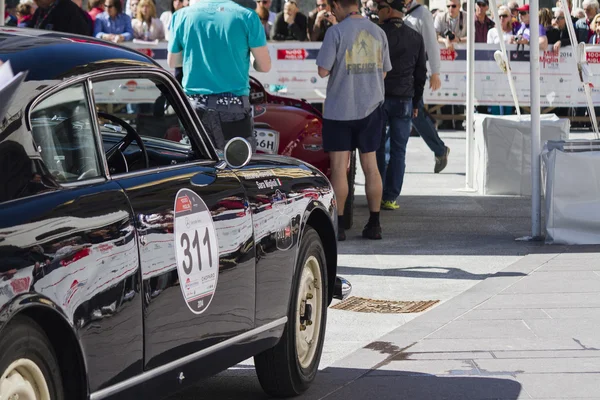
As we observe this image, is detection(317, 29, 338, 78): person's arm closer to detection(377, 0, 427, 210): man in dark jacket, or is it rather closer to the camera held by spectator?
detection(377, 0, 427, 210): man in dark jacket

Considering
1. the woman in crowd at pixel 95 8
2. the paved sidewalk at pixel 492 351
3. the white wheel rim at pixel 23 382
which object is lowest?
the paved sidewalk at pixel 492 351

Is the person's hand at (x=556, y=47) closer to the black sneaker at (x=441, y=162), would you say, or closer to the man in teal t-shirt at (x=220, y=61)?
the black sneaker at (x=441, y=162)

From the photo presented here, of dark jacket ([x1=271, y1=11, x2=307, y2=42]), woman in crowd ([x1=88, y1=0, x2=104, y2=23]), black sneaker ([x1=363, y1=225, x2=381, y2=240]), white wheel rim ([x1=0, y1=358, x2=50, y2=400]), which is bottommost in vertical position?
black sneaker ([x1=363, y1=225, x2=381, y2=240])

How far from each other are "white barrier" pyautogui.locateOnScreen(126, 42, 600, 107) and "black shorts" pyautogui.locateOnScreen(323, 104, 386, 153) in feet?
33.7

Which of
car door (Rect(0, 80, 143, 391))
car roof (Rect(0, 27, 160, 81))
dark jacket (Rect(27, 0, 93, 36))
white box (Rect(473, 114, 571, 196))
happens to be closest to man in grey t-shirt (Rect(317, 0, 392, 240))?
dark jacket (Rect(27, 0, 93, 36))

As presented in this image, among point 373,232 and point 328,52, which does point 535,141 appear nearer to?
point 373,232

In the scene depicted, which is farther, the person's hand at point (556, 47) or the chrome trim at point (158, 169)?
the person's hand at point (556, 47)

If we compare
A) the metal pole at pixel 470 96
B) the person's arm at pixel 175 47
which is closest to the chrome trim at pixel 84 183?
the person's arm at pixel 175 47

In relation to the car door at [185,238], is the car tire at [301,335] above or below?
below

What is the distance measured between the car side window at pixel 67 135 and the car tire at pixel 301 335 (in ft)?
5.22

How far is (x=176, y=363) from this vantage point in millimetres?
4352

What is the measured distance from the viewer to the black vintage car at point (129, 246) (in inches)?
140

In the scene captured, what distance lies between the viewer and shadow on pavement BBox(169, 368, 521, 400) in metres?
5.50

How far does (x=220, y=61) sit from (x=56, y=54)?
4379 mm
